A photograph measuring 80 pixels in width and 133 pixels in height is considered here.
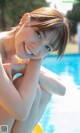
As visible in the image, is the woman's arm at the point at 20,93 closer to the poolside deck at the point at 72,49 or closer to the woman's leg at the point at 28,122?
the woman's leg at the point at 28,122

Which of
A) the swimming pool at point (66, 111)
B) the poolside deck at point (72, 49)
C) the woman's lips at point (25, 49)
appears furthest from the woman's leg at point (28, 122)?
the poolside deck at point (72, 49)

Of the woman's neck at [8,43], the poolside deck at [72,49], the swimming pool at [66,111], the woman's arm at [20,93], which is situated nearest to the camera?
the woman's arm at [20,93]

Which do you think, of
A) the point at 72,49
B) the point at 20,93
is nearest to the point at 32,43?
the point at 20,93

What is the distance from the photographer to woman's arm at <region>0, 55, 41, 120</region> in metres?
0.83

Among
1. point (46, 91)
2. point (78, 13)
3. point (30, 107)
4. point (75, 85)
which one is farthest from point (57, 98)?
point (78, 13)

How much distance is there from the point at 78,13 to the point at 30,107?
2.24 metres

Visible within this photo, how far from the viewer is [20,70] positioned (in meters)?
0.92

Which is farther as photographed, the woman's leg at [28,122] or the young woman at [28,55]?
the woman's leg at [28,122]

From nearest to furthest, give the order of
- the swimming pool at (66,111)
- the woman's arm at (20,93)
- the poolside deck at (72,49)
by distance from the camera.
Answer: the woman's arm at (20,93) < the swimming pool at (66,111) < the poolside deck at (72,49)

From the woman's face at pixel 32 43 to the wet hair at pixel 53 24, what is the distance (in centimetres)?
1

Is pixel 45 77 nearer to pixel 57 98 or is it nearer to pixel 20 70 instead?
pixel 20 70

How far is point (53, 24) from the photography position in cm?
85

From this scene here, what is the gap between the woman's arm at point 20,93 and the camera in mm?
826

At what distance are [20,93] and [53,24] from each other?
186 mm
